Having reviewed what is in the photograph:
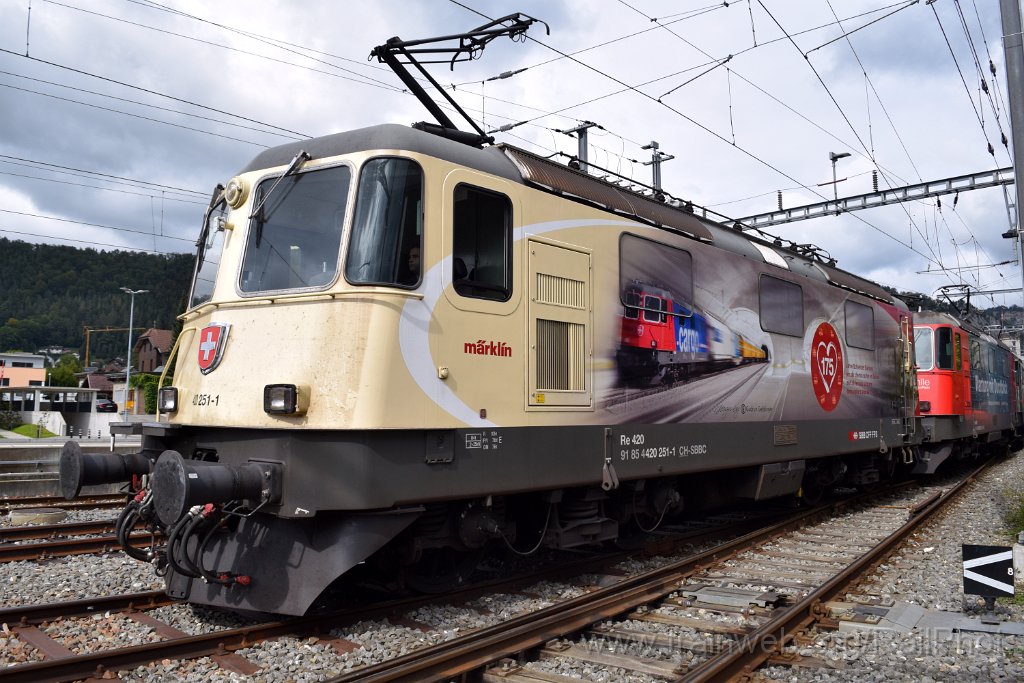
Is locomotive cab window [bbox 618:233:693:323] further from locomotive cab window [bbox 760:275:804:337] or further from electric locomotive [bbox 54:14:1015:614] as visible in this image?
locomotive cab window [bbox 760:275:804:337]

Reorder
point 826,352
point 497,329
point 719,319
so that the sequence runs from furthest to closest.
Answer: point 826,352, point 719,319, point 497,329

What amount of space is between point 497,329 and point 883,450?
377 inches

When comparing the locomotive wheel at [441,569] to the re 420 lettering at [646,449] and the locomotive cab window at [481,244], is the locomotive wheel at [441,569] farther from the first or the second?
the locomotive cab window at [481,244]

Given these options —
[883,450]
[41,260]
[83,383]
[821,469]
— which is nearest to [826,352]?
[821,469]

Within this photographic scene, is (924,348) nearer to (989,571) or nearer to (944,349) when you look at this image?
(944,349)

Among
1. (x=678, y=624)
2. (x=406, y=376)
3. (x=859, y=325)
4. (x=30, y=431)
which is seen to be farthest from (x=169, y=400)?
(x=30, y=431)

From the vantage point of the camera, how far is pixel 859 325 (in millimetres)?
12641

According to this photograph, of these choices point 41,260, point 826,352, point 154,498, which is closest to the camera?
point 154,498

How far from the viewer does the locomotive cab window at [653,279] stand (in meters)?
7.43

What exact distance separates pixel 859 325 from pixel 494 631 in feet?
31.1

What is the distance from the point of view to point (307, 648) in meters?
5.11

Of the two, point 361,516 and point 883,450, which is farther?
point 883,450

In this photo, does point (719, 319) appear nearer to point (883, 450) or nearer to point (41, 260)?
A: point (883, 450)

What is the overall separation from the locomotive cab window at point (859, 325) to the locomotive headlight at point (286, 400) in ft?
31.1
